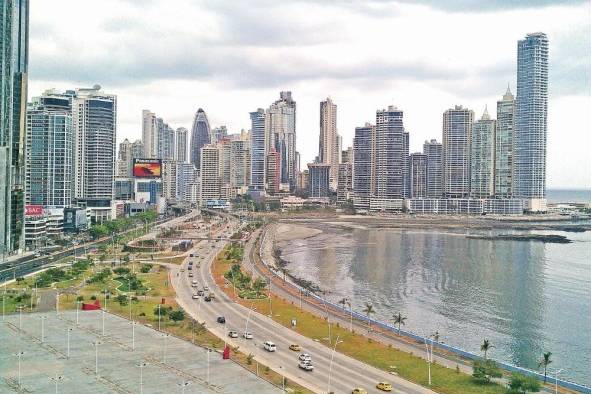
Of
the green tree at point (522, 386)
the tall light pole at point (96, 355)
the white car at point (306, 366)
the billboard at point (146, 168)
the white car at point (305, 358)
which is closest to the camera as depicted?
the green tree at point (522, 386)

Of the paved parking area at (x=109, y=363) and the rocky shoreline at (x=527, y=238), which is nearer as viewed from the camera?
the paved parking area at (x=109, y=363)

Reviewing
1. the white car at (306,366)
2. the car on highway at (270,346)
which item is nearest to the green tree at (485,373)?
the white car at (306,366)

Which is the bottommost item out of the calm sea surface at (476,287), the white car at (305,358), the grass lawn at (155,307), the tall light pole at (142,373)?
the calm sea surface at (476,287)

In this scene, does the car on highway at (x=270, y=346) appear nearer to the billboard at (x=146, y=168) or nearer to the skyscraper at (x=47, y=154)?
the skyscraper at (x=47, y=154)

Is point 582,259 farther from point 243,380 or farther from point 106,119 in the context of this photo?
point 106,119

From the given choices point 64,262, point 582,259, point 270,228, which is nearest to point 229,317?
point 64,262

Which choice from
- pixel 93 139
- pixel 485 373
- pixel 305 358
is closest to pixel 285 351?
pixel 305 358
